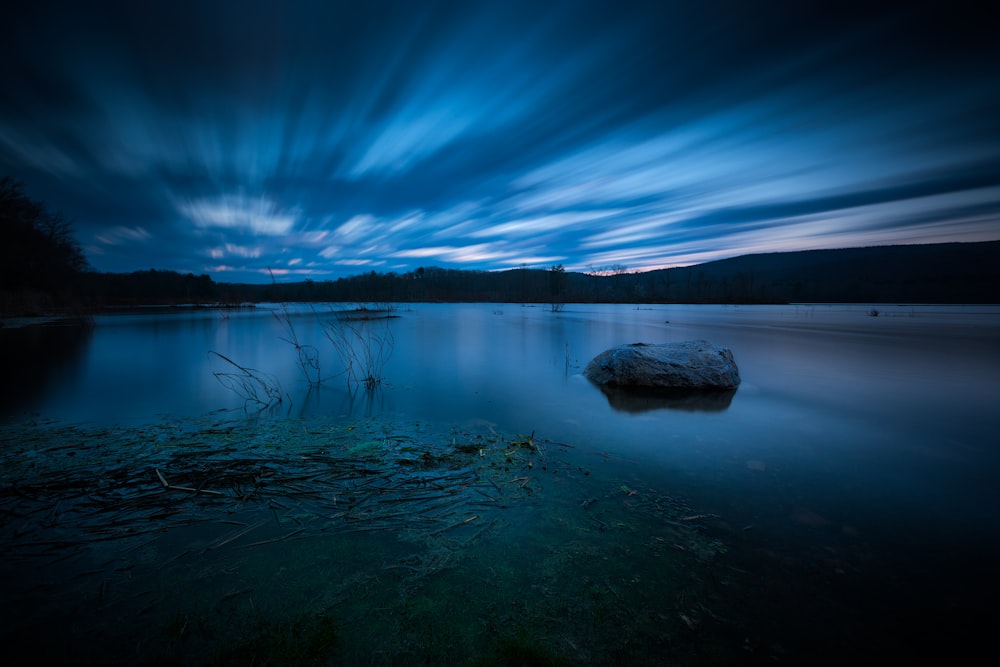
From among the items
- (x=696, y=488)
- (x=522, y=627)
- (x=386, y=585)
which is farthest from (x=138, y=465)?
(x=696, y=488)

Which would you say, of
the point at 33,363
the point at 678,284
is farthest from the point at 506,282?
the point at 33,363

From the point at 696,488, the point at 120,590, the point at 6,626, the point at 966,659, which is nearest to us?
the point at 966,659

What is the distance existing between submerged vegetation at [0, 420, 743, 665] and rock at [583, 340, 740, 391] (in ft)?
13.2

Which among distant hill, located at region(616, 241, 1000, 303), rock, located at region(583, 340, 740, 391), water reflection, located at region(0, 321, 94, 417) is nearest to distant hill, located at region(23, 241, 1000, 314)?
distant hill, located at region(616, 241, 1000, 303)

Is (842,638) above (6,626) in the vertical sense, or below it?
below

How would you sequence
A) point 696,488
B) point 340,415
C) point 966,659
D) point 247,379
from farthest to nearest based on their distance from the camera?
1. point 247,379
2. point 340,415
3. point 696,488
4. point 966,659

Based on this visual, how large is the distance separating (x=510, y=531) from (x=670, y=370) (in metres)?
6.02

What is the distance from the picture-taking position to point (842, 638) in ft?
6.53

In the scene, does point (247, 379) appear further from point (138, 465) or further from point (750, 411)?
point (750, 411)

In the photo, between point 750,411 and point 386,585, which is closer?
point 386,585

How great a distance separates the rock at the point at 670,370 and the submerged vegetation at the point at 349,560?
4027 mm

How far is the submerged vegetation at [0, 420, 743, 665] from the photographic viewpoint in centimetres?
196

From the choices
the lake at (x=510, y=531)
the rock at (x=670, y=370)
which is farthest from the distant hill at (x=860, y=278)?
the lake at (x=510, y=531)

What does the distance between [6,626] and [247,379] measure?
7.25 m
